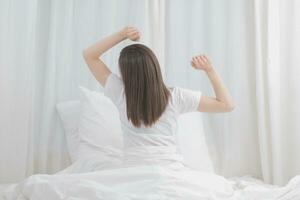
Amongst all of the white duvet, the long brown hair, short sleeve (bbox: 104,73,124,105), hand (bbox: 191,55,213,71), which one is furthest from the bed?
hand (bbox: 191,55,213,71)

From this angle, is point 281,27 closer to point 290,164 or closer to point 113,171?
point 290,164

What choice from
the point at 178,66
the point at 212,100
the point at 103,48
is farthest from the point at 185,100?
the point at 178,66

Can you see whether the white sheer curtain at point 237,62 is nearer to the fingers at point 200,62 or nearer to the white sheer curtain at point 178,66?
the white sheer curtain at point 178,66

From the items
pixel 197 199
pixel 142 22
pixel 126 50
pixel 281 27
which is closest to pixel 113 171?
pixel 197 199

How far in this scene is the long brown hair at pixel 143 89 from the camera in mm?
1705

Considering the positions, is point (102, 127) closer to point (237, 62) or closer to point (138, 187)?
point (138, 187)

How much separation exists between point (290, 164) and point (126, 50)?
1346mm

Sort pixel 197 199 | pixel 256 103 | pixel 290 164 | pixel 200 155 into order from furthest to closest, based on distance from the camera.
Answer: pixel 256 103
pixel 290 164
pixel 200 155
pixel 197 199

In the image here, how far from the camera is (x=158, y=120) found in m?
1.76

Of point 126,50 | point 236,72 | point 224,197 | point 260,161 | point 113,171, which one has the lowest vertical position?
point 260,161

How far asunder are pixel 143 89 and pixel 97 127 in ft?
2.05

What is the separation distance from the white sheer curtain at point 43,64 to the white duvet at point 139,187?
2.01ft

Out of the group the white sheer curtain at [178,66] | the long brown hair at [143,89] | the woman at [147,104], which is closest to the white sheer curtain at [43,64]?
the white sheer curtain at [178,66]

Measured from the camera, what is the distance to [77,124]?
7.70 ft
